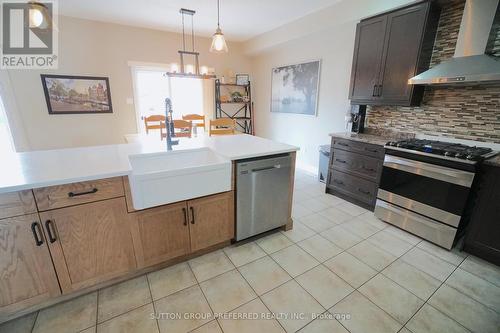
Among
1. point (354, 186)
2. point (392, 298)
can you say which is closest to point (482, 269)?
point (392, 298)

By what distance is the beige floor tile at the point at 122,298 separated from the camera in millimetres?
1414

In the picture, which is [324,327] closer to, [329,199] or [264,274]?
[264,274]

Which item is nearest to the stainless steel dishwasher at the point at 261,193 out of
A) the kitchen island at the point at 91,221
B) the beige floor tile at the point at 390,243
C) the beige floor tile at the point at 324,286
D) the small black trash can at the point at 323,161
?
the kitchen island at the point at 91,221

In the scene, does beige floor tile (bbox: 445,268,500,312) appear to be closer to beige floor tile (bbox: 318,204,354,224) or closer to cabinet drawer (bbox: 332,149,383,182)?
beige floor tile (bbox: 318,204,354,224)

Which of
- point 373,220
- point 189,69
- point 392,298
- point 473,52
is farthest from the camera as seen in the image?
point 189,69

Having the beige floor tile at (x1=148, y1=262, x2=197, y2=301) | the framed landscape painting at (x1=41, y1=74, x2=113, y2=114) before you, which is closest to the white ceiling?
the framed landscape painting at (x1=41, y1=74, x2=113, y2=114)

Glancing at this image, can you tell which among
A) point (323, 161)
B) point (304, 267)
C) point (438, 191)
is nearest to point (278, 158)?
point (304, 267)

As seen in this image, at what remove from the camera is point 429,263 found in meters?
1.89

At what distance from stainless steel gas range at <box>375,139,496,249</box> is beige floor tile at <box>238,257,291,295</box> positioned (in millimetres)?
1529

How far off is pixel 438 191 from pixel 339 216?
100 cm

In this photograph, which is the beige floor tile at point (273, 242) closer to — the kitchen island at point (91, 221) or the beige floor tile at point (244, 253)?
the beige floor tile at point (244, 253)

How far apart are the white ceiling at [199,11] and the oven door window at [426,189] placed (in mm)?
2539

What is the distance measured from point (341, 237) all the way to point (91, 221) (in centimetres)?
220

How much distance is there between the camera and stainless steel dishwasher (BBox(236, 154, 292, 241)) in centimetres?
187
